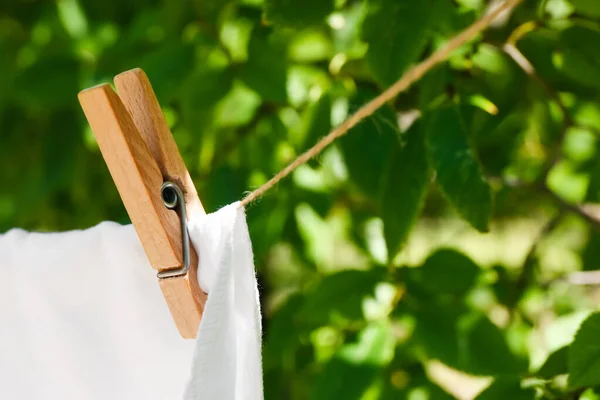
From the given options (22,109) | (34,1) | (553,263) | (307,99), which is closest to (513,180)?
(307,99)

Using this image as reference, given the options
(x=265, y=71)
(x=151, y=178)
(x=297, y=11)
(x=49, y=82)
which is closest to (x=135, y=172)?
(x=151, y=178)

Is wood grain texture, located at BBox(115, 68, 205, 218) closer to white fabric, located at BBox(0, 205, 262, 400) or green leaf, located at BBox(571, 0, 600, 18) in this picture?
white fabric, located at BBox(0, 205, 262, 400)

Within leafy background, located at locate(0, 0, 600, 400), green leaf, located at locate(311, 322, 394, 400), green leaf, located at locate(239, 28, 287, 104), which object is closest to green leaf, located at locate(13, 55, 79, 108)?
leafy background, located at locate(0, 0, 600, 400)

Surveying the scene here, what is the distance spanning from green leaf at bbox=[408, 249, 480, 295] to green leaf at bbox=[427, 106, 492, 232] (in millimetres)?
148

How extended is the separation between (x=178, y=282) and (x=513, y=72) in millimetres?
559

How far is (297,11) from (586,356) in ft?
1.36

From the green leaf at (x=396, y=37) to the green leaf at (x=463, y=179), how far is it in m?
0.09

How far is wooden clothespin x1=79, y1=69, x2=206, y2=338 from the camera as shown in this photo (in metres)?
0.42

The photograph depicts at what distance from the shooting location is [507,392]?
0.65 metres

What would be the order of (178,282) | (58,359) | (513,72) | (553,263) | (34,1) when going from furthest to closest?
(553,263), (34,1), (513,72), (58,359), (178,282)

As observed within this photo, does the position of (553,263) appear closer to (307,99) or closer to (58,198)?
Answer: (307,99)

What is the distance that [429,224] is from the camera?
6.20ft

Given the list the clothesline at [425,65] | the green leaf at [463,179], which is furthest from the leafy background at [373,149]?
the clothesline at [425,65]

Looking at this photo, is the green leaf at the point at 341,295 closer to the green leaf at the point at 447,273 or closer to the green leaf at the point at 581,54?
the green leaf at the point at 447,273
